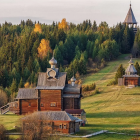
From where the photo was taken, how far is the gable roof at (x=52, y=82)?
228 feet

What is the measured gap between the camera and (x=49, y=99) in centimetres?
6944

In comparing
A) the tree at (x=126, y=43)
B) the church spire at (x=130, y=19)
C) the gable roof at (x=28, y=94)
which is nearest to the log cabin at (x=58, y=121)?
the gable roof at (x=28, y=94)

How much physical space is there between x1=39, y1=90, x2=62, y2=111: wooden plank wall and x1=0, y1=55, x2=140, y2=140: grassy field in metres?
4.28

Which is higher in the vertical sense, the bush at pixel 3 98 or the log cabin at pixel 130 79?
the log cabin at pixel 130 79

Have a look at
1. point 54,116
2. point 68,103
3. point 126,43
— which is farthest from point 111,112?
point 126,43

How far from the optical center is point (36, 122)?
50.7m

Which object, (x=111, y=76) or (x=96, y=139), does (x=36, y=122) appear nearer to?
(x=96, y=139)

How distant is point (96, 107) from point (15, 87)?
3288 cm

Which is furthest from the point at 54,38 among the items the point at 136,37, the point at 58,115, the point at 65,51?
the point at 58,115

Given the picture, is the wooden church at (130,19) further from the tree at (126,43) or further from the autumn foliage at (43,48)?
the autumn foliage at (43,48)

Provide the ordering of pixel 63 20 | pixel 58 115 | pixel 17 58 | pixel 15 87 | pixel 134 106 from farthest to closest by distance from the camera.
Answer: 1. pixel 63 20
2. pixel 17 58
3. pixel 15 87
4. pixel 134 106
5. pixel 58 115

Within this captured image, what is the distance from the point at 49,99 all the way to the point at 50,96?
44 centimetres

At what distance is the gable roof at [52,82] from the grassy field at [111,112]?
5.59m

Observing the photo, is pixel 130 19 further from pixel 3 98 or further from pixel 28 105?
pixel 28 105
